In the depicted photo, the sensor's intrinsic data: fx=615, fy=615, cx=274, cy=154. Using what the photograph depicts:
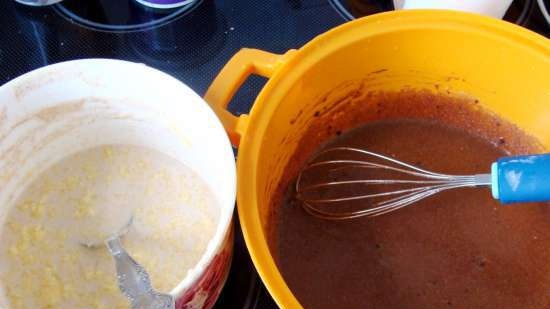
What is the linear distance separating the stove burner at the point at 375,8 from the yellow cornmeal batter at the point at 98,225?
1.19ft

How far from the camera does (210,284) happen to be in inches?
23.5

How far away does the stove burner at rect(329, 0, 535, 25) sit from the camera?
0.90m

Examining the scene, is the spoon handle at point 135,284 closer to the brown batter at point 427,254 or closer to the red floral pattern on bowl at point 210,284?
the red floral pattern on bowl at point 210,284

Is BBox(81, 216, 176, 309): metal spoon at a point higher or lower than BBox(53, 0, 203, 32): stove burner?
lower

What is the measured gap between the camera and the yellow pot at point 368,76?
2.10 feet

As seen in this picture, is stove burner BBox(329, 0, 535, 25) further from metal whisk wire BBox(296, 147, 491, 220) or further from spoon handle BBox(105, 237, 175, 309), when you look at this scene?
spoon handle BBox(105, 237, 175, 309)

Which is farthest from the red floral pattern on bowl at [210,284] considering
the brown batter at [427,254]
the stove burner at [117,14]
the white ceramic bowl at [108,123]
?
the stove burner at [117,14]

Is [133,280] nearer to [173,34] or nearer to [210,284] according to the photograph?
[210,284]

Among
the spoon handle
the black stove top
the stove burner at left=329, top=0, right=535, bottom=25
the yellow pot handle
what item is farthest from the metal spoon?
the stove burner at left=329, top=0, right=535, bottom=25

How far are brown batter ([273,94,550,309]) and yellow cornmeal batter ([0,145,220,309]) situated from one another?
0.14m

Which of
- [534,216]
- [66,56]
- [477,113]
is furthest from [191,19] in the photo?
[534,216]

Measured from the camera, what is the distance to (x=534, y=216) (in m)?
0.78

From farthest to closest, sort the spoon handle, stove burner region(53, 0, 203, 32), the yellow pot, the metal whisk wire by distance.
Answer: stove burner region(53, 0, 203, 32) → the metal whisk wire → the yellow pot → the spoon handle

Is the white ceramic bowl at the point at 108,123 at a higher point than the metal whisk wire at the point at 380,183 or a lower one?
higher
